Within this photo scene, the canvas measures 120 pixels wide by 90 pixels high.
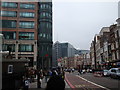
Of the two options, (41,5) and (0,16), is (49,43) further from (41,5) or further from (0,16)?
(0,16)

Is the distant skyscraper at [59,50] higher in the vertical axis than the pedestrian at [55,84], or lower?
higher

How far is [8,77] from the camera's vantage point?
43.2 feet

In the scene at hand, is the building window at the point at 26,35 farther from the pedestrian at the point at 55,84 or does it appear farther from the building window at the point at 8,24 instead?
the pedestrian at the point at 55,84

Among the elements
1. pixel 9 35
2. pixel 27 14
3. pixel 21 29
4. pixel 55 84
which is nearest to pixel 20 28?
pixel 21 29

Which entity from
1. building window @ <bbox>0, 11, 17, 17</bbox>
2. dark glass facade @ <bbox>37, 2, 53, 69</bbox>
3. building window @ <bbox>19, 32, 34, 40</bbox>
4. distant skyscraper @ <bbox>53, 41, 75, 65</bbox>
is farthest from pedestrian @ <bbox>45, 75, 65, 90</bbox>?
distant skyscraper @ <bbox>53, 41, 75, 65</bbox>

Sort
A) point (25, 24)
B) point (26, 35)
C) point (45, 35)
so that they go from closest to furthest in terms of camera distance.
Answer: point (26, 35) → point (25, 24) → point (45, 35)

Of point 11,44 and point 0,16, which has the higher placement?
point 0,16

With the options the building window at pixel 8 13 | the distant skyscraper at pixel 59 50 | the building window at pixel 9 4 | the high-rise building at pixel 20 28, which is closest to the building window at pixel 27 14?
the high-rise building at pixel 20 28

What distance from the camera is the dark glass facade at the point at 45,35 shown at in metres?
55.5

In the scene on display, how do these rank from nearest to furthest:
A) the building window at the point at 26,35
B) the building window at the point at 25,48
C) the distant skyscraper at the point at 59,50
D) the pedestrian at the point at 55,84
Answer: the pedestrian at the point at 55,84 < the building window at the point at 25,48 < the building window at the point at 26,35 < the distant skyscraper at the point at 59,50

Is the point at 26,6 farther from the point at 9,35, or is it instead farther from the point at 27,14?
the point at 9,35

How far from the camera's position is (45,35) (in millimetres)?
57438

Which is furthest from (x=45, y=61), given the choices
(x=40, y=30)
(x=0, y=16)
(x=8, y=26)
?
(x=0, y=16)

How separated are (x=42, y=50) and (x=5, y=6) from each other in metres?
16.8
